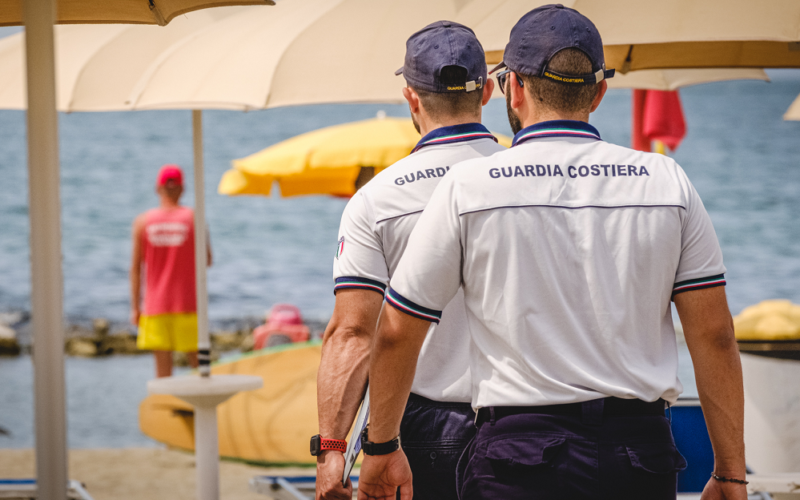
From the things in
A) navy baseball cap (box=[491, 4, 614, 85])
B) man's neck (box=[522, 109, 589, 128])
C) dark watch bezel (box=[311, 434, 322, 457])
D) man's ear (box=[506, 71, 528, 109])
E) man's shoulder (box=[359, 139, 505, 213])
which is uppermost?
navy baseball cap (box=[491, 4, 614, 85])

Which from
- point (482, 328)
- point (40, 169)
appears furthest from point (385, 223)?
point (40, 169)

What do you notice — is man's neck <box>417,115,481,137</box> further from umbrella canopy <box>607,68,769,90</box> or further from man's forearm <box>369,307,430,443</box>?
umbrella canopy <box>607,68,769,90</box>

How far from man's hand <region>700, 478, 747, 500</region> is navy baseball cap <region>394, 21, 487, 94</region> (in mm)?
1029

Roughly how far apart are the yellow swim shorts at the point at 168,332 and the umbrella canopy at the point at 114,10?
388cm

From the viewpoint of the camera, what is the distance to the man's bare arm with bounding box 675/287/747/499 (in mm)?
1614

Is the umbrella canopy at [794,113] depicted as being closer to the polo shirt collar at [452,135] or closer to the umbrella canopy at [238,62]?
the umbrella canopy at [238,62]

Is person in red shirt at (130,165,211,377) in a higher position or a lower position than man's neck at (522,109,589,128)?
lower

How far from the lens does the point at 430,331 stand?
77.8 inches

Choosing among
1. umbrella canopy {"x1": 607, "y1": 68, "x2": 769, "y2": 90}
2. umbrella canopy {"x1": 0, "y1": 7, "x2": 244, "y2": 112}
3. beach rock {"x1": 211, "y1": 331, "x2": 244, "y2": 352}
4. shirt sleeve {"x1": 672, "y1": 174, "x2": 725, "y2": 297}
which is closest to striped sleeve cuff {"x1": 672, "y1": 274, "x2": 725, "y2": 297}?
shirt sleeve {"x1": 672, "y1": 174, "x2": 725, "y2": 297}

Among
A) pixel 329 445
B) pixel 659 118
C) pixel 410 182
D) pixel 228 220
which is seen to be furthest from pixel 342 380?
pixel 228 220

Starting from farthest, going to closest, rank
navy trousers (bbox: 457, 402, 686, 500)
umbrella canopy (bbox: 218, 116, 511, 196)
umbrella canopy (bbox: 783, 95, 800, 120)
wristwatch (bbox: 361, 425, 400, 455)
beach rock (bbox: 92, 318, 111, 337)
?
beach rock (bbox: 92, 318, 111, 337), umbrella canopy (bbox: 218, 116, 511, 196), umbrella canopy (bbox: 783, 95, 800, 120), wristwatch (bbox: 361, 425, 400, 455), navy trousers (bbox: 457, 402, 686, 500)

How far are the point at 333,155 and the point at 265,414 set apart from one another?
1.94 meters

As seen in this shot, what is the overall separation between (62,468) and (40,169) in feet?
1.88

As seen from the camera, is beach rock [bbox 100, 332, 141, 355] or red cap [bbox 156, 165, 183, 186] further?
beach rock [bbox 100, 332, 141, 355]
